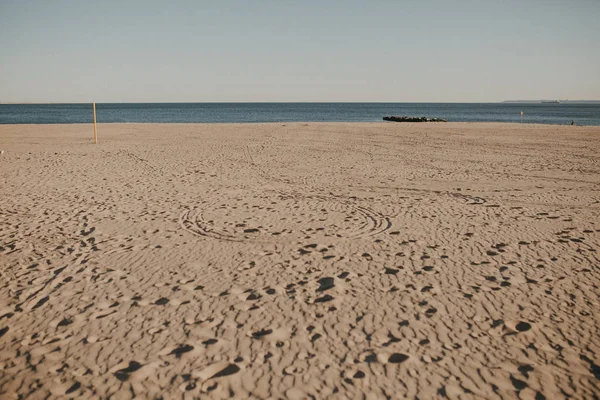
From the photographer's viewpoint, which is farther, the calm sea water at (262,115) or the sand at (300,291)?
the calm sea water at (262,115)

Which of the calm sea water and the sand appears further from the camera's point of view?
the calm sea water

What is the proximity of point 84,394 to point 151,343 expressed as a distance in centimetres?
67

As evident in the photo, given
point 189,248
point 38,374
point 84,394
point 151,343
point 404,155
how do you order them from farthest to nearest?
1. point 404,155
2. point 189,248
3. point 151,343
4. point 38,374
5. point 84,394

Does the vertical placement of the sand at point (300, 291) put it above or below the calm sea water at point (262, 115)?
below

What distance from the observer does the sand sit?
3.08m

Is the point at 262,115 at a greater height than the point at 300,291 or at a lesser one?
greater

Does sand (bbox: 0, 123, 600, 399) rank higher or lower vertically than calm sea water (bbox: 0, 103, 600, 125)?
lower

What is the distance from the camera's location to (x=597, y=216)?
284 inches

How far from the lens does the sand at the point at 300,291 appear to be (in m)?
3.08

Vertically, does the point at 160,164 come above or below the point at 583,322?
above

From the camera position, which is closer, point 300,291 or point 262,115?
point 300,291

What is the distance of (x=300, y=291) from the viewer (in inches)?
173

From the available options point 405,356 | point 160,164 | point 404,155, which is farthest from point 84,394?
point 404,155

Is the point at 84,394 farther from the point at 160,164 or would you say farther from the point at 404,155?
the point at 404,155
